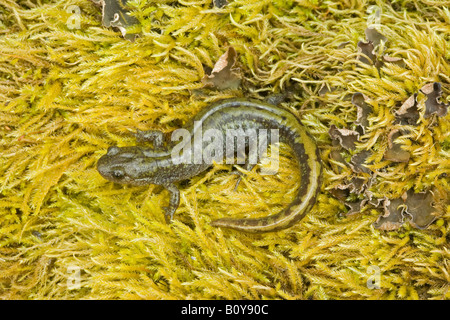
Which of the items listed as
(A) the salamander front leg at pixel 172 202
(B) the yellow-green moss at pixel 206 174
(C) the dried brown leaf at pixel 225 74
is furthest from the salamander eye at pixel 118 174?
(C) the dried brown leaf at pixel 225 74

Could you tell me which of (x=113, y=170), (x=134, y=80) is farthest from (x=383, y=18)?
(x=113, y=170)

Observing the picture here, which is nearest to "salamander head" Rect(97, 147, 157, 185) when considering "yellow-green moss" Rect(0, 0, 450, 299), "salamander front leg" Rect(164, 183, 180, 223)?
"yellow-green moss" Rect(0, 0, 450, 299)

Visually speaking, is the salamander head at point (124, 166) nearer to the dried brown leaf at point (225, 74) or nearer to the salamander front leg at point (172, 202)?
the salamander front leg at point (172, 202)

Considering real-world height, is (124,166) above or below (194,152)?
below

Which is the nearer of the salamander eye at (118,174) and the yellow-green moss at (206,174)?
the yellow-green moss at (206,174)

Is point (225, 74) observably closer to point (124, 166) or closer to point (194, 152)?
point (194, 152)

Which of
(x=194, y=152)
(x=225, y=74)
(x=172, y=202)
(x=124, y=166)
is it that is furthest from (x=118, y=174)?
(x=225, y=74)
